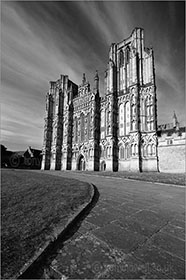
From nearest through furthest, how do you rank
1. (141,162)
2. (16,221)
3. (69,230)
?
(69,230) → (16,221) → (141,162)

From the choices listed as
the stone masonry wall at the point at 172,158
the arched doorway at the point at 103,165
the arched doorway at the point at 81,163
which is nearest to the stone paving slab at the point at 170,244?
the stone masonry wall at the point at 172,158

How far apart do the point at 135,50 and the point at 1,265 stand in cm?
3889

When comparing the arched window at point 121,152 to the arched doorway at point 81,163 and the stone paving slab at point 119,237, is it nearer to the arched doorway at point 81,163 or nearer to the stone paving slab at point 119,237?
the arched doorway at point 81,163

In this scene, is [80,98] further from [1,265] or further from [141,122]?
[1,265]

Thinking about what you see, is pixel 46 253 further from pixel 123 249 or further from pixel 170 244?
pixel 170 244

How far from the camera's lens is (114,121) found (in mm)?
32438

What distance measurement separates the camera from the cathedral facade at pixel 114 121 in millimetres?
28203

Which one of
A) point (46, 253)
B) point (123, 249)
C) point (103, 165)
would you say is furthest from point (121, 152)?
point (46, 253)

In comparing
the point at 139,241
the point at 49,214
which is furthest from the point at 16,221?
the point at 139,241

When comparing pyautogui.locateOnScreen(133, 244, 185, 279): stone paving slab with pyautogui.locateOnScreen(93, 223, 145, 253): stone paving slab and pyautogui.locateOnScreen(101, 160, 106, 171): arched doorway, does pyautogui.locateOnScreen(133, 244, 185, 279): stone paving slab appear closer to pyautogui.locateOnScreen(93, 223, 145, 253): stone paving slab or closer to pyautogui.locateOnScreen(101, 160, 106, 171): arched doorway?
pyautogui.locateOnScreen(93, 223, 145, 253): stone paving slab

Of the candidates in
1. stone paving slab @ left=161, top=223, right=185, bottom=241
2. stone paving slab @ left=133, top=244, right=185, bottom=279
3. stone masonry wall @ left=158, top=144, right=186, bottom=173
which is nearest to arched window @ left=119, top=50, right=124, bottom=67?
stone masonry wall @ left=158, top=144, right=186, bottom=173

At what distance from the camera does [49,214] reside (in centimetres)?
416

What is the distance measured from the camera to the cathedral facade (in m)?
28.2

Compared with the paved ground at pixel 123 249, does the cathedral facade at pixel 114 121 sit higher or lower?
higher
